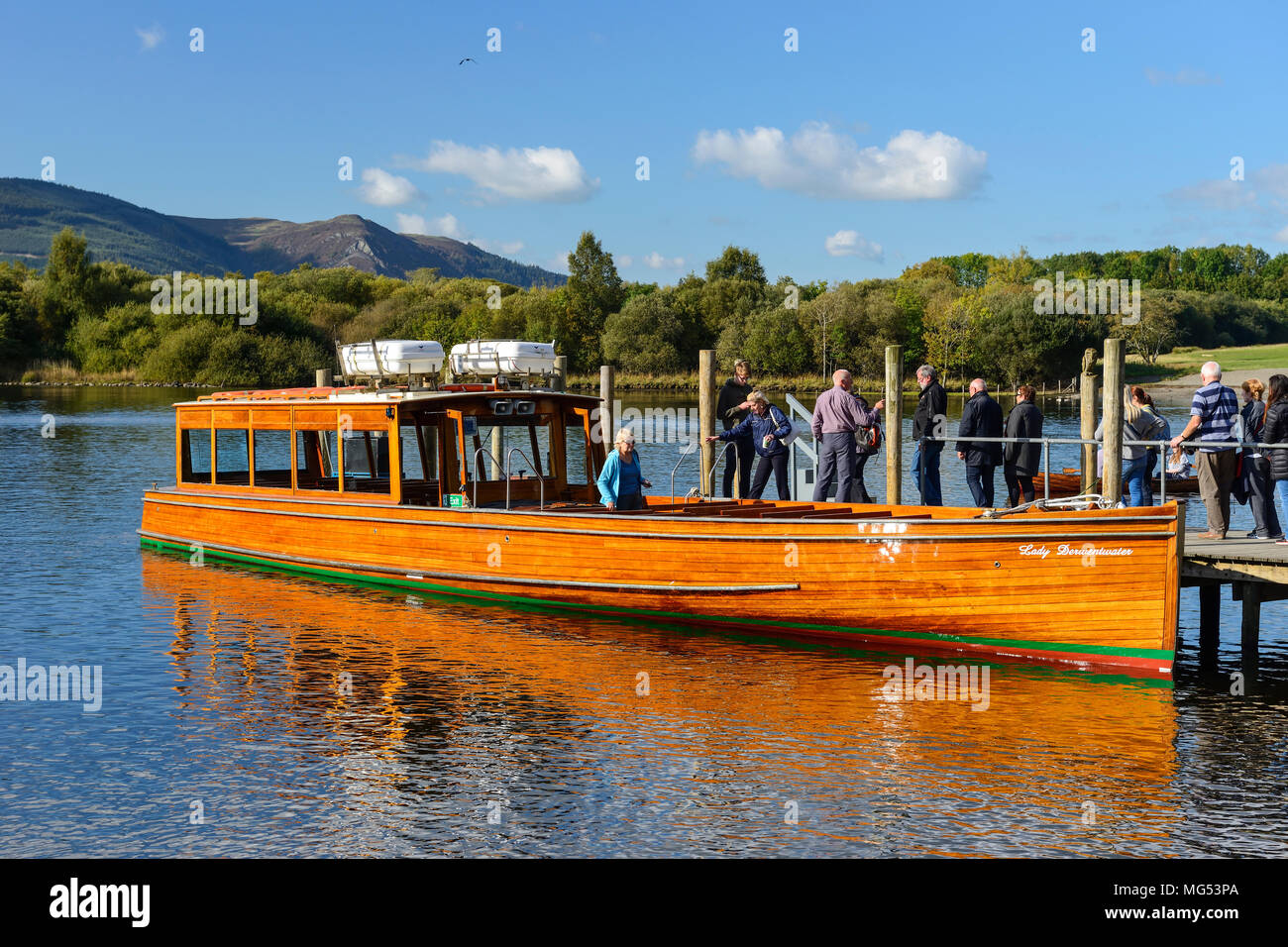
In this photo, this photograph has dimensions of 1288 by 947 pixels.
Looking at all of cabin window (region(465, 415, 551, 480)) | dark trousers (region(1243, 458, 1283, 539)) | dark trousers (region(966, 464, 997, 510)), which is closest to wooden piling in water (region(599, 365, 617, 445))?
cabin window (region(465, 415, 551, 480))

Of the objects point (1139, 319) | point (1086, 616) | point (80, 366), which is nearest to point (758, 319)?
point (1139, 319)

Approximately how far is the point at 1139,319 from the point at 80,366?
269 feet

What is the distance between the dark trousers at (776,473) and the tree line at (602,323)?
69.4 m

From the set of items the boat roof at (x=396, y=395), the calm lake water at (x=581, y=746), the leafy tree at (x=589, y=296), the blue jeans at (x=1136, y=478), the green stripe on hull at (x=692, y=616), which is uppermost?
the leafy tree at (x=589, y=296)

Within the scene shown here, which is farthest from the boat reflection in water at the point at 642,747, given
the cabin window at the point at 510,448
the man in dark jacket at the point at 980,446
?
the man in dark jacket at the point at 980,446

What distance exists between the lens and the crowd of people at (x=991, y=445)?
1392 centimetres

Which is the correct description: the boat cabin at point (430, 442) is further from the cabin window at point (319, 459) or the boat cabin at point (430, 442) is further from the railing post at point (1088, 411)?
the railing post at point (1088, 411)

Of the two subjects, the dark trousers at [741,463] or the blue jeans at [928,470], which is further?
the dark trousers at [741,463]

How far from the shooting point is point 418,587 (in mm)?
16891

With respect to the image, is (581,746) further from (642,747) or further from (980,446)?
(980,446)

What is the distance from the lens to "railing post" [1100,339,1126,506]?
13.8 meters

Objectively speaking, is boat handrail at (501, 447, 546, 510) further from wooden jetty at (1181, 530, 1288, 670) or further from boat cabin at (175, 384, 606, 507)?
wooden jetty at (1181, 530, 1288, 670)

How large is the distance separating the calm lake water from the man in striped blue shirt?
5.31 ft

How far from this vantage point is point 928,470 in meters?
16.6
